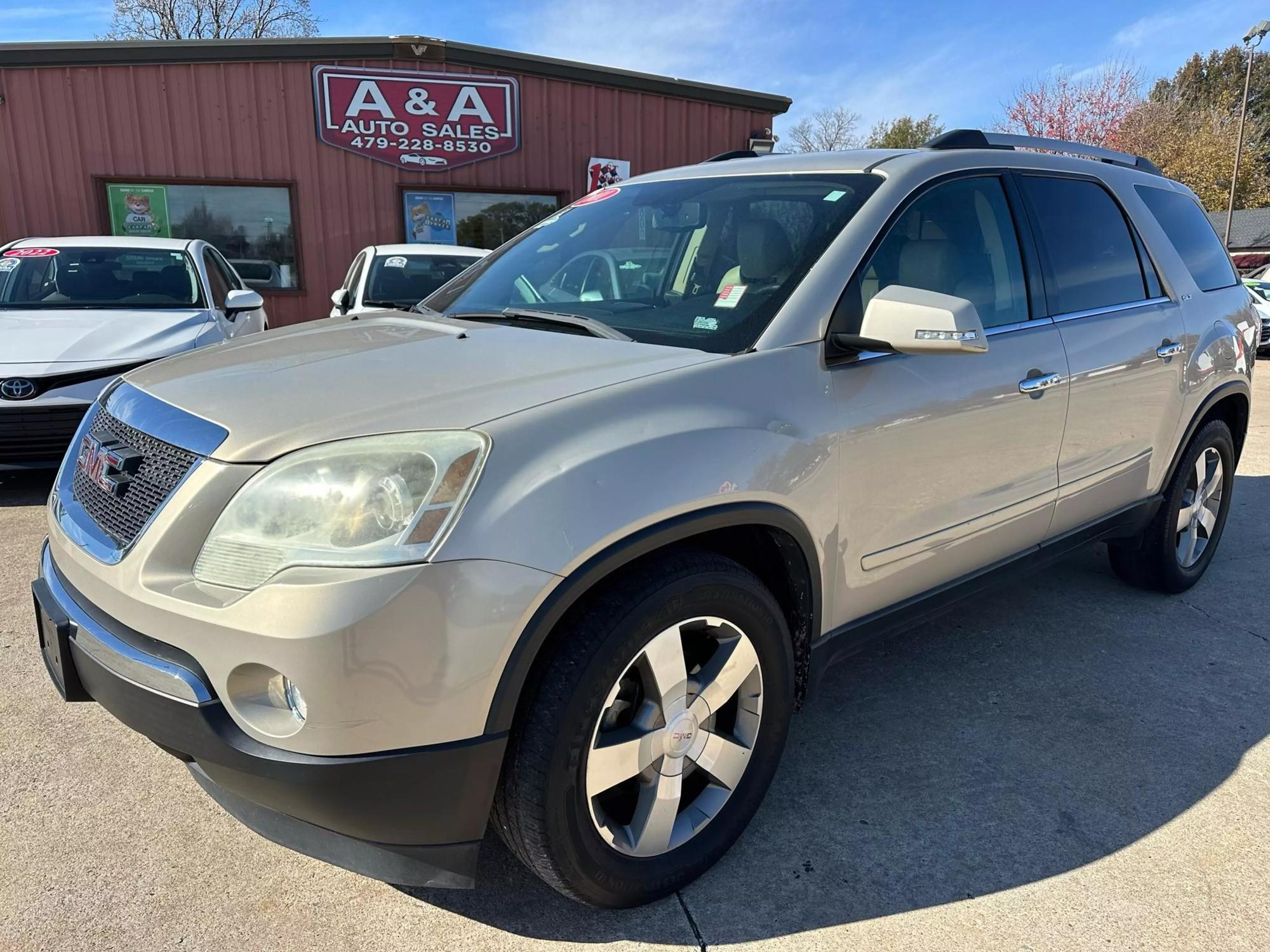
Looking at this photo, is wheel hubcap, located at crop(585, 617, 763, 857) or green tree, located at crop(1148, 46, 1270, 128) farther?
green tree, located at crop(1148, 46, 1270, 128)

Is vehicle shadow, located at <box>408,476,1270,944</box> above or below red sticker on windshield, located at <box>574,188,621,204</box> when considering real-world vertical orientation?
below

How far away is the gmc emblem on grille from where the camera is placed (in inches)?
78.4

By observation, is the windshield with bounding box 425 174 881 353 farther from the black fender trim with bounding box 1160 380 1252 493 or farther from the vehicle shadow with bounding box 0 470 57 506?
the vehicle shadow with bounding box 0 470 57 506

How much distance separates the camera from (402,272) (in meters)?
8.27

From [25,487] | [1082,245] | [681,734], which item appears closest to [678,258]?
[681,734]

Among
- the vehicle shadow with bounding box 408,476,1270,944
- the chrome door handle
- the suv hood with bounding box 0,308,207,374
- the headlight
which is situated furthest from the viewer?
the suv hood with bounding box 0,308,207,374

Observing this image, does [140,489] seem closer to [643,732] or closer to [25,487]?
[643,732]

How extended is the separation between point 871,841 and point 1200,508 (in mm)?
2823

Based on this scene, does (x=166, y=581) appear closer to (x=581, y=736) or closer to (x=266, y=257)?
(x=581, y=736)

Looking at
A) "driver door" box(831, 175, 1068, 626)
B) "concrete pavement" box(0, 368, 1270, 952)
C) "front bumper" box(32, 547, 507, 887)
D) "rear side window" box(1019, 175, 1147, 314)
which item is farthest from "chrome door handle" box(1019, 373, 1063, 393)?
"front bumper" box(32, 547, 507, 887)

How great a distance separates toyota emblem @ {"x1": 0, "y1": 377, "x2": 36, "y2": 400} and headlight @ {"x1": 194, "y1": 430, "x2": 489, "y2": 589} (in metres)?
4.31

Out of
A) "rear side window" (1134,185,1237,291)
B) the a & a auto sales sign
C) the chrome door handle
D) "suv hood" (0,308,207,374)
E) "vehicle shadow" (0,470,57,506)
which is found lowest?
"vehicle shadow" (0,470,57,506)

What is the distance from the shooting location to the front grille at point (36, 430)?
5117 millimetres

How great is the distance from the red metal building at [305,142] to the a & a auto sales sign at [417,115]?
0.06 feet
